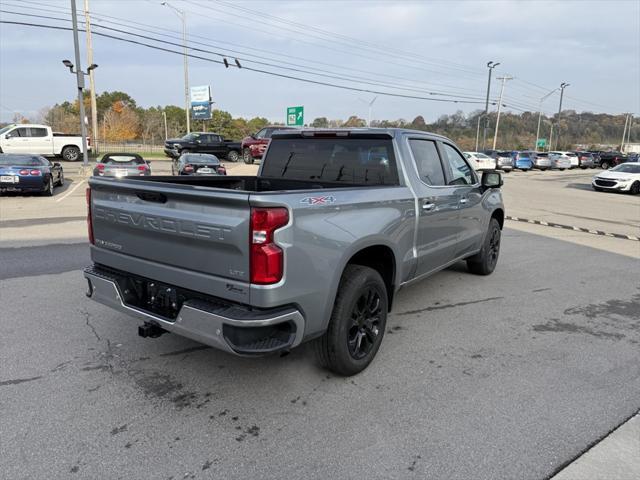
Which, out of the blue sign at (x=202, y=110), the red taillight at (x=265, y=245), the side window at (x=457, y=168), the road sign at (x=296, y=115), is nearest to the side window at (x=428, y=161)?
the side window at (x=457, y=168)

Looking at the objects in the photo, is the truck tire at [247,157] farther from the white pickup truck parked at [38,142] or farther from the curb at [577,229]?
the curb at [577,229]

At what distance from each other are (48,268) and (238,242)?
494 centimetres

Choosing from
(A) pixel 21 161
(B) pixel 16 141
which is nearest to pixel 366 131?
(A) pixel 21 161

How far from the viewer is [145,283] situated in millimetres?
3375

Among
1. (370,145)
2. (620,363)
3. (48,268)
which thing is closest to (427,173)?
(370,145)

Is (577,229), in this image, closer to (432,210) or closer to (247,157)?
(432,210)

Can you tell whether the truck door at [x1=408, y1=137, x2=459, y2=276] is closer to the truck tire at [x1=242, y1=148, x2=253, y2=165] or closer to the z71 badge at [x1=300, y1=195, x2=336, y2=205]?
the z71 badge at [x1=300, y1=195, x2=336, y2=205]

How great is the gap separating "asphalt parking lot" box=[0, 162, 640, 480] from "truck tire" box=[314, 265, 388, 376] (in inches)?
6.6

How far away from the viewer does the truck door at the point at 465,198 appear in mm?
5191

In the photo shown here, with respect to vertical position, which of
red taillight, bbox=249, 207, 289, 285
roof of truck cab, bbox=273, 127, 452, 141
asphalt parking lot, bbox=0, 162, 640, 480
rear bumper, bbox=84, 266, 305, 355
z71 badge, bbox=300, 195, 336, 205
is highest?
roof of truck cab, bbox=273, 127, 452, 141

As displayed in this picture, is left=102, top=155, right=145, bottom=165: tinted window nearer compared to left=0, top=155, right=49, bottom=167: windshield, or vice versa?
left=0, top=155, right=49, bottom=167: windshield

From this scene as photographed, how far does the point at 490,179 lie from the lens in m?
5.88

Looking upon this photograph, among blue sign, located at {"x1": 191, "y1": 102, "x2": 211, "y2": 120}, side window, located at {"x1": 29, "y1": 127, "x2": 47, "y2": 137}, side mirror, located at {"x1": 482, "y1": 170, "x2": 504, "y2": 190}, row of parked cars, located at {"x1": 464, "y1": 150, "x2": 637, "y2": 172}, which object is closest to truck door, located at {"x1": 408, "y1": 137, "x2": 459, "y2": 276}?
side mirror, located at {"x1": 482, "y1": 170, "x2": 504, "y2": 190}

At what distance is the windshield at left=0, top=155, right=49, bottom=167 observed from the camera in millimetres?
13867
